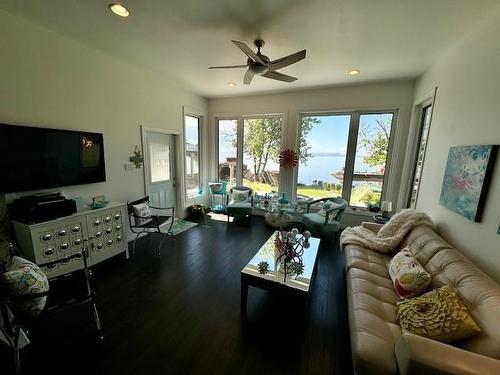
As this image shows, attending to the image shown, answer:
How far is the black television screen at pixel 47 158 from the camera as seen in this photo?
205 centimetres

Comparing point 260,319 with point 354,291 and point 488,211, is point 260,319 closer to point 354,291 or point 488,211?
point 354,291

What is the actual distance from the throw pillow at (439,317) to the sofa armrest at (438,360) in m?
0.19

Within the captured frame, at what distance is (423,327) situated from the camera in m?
1.31

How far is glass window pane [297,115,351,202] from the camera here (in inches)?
167

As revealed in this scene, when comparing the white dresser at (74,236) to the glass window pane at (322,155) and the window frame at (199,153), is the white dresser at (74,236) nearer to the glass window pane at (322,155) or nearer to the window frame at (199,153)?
the window frame at (199,153)

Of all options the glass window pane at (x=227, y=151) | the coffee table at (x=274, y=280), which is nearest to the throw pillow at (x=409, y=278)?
the coffee table at (x=274, y=280)

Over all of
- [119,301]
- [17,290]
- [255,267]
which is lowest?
[119,301]

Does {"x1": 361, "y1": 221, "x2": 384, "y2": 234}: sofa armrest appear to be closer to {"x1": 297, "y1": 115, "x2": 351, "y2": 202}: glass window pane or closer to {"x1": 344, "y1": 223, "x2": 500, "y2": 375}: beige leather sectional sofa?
{"x1": 344, "y1": 223, "x2": 500, "y2": 375}: beige leather sectional sofa

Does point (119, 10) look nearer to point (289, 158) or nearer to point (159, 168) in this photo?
point (159, 168)

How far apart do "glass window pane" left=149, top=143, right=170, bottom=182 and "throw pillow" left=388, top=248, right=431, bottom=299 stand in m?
3.81

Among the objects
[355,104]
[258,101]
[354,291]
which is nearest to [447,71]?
[355,104]

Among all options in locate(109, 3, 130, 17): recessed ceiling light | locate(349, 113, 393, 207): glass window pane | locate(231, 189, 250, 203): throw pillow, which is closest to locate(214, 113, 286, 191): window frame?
locate(231, 189, 250, 203): throw pillow

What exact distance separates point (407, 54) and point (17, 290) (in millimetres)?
4436

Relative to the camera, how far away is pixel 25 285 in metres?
1.42
